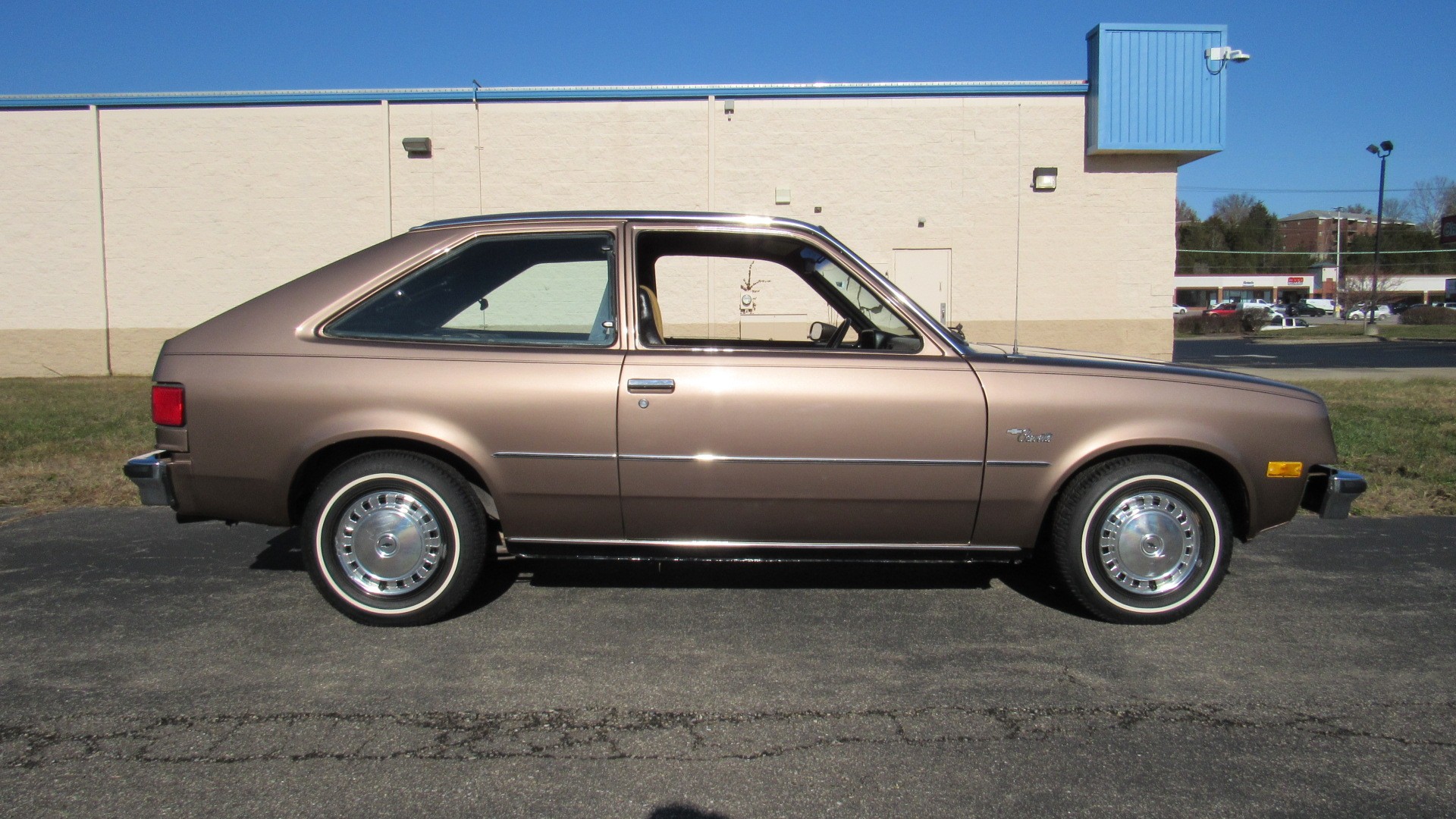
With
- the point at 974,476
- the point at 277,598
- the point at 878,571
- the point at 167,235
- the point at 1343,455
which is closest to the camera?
the point at 974,476

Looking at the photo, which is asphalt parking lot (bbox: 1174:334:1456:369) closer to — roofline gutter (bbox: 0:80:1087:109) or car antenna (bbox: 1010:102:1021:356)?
car antenna (bbox: 1010:102:1021:356)

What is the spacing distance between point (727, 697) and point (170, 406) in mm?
2537

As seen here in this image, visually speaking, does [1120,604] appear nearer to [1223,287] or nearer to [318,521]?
[318,521]

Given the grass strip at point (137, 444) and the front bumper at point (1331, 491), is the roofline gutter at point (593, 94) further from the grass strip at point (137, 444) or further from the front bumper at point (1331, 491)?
the front bumper at point (1331, 491)

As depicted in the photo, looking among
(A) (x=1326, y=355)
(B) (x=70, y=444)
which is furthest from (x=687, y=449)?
(A) (x=1326, y=355)

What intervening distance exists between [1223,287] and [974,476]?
88.2 metres

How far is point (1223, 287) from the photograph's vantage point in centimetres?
8156

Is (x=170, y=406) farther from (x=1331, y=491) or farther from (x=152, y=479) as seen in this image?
(x=1331, y=491)

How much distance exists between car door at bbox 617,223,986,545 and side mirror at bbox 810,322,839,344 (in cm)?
83

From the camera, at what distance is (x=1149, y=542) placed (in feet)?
12.9

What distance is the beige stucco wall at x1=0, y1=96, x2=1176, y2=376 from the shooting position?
16234 mm

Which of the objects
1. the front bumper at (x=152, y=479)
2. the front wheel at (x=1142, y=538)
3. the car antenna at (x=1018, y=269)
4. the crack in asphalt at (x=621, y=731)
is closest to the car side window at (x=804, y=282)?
the front wheel at (x=1142, y=538)

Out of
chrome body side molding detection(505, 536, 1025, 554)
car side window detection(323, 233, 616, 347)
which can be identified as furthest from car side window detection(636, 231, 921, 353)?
chrome body side molding detection(505, 536, 1025, 554)

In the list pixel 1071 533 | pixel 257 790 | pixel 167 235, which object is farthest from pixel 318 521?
pixel 167 235
